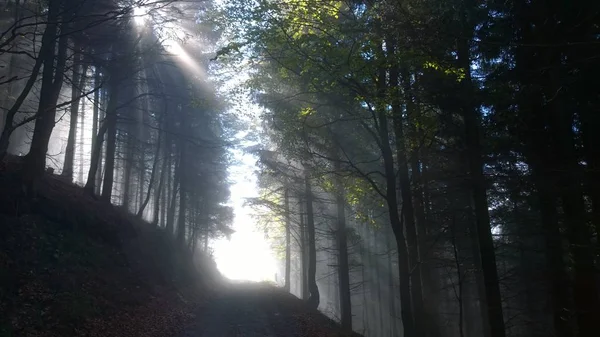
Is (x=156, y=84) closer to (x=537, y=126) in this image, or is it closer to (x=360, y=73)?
(x=360, y=73)

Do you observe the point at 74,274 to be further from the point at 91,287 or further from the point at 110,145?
the point at 110,145

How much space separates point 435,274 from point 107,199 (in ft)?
50.9

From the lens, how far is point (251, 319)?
46.5 feet

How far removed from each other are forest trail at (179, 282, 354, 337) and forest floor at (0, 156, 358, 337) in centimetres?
3

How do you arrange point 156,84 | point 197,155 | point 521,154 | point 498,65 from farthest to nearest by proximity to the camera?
point 197,155, point 156,84, point 521,154, point 498,65

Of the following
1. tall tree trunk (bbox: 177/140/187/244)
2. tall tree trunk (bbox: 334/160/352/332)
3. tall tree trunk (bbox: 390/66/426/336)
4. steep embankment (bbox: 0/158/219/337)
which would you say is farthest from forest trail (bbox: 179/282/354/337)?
tall tree trunk (bbox: 177/140/187/244)

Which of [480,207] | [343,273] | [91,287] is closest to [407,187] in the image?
[480,207]

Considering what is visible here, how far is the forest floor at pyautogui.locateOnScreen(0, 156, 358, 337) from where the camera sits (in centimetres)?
952

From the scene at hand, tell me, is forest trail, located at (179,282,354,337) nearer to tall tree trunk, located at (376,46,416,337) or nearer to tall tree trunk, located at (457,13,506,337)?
tall tree trunk, located at (376,46,416,337)

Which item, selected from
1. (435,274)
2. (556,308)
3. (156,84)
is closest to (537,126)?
(556,308)

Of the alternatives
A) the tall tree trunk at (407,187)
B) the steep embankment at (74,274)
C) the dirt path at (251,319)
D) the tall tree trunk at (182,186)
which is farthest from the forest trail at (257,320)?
the tall tree trunk at (182,186)

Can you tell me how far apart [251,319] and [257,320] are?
0.83 feet

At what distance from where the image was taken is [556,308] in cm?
1262

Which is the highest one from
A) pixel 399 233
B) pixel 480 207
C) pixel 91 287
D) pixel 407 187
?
pixel 407 187
